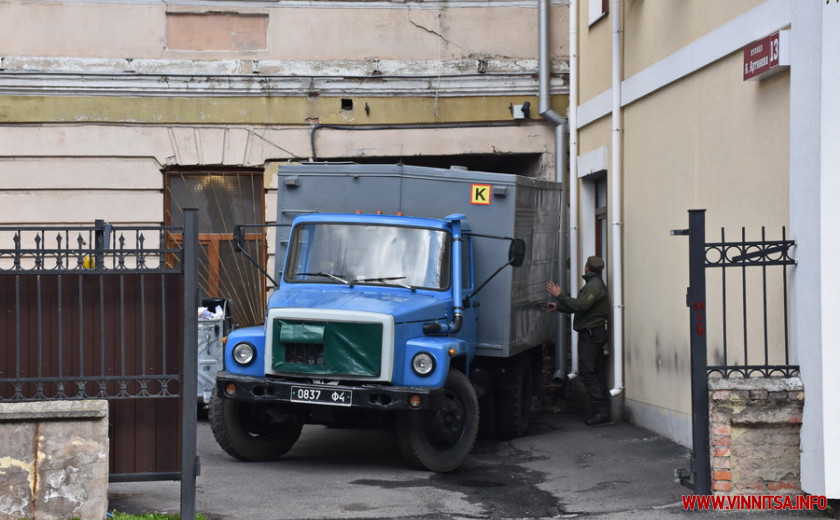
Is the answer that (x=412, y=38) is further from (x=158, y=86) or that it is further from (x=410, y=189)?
(x=410, y=189)

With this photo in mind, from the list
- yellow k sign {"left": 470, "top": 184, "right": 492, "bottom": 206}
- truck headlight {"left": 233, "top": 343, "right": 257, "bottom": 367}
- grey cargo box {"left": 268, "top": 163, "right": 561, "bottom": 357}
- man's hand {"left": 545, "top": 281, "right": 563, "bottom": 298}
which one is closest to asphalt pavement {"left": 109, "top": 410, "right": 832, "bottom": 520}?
truck headlight {"left": 233, "top": 343, "right": 257, "bottom": 367}

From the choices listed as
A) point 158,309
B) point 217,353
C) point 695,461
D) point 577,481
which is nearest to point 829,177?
point 695,461

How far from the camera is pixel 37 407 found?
7.51 meters

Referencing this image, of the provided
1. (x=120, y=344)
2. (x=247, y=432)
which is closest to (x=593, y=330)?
(x=247, y=432)

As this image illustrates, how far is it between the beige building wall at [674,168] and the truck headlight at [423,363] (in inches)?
96.7

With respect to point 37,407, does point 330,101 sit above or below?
above

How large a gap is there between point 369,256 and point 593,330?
3.77 metres

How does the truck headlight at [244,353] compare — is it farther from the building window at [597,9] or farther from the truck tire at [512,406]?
the building window at [597,9]

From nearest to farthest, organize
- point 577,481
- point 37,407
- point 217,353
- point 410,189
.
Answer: point 37,407 → point 577,481 → point 410,189 → point 217,353

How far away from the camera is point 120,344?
25.7 ft

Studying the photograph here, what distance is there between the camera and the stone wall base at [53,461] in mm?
7434

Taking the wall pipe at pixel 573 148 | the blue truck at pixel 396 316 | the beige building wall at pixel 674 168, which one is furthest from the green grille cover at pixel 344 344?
the wall pipe at pixel 573 148

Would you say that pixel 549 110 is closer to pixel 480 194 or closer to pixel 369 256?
pixel 480 194

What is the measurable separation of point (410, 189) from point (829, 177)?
4943mm
